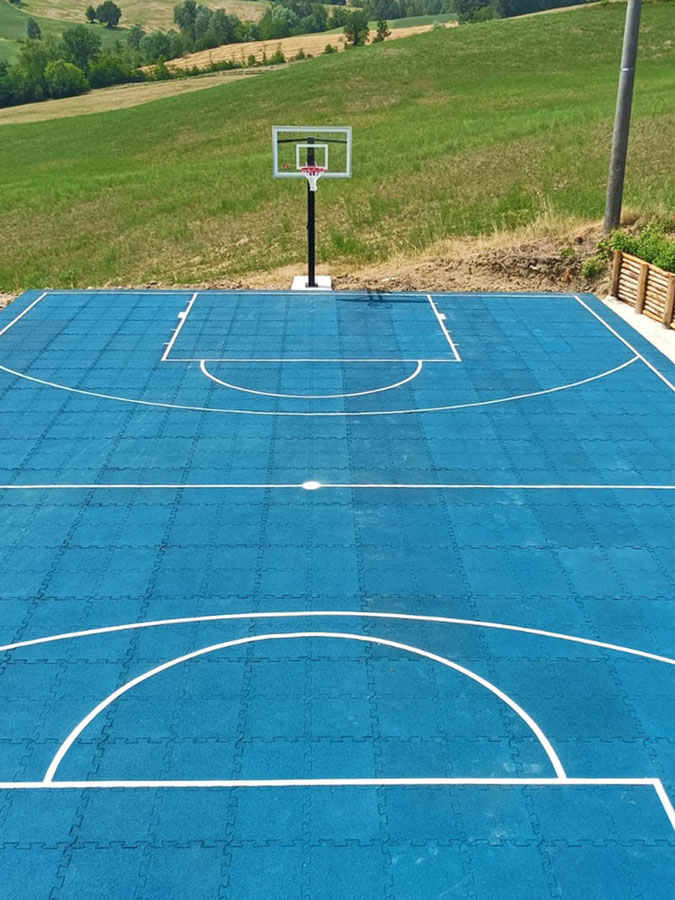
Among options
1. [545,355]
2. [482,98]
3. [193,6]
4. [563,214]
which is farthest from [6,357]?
[193,6]

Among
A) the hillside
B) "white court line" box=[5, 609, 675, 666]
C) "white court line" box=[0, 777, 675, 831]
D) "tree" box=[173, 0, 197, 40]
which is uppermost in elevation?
"tree" box=[173, 0, 197, 40]

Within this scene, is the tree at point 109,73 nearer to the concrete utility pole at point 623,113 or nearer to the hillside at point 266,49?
the hillside at point 266,49

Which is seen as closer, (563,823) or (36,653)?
(563,823)

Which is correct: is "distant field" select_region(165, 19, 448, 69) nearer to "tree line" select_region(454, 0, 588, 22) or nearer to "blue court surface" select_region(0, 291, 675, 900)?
"tree line" select_region(454, 0, 588, 22)

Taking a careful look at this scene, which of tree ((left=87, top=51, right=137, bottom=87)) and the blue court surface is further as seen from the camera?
tree ((left=87, top=51, right=137, bottom=87))

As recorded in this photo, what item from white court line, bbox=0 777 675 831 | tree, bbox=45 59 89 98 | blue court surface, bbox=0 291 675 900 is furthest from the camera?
tree, bbox=45 59 89 98

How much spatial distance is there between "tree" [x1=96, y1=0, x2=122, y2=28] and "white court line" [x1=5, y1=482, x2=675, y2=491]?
Result: 188625 millimetres

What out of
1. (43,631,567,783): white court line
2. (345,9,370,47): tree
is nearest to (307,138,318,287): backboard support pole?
(43,631,567,783): white court line

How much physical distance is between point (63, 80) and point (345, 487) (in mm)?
109576

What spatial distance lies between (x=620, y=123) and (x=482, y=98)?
3925 cm

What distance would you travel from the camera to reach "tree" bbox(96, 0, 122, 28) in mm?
176625

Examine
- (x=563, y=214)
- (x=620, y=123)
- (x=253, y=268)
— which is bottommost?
(x=253, y=268)

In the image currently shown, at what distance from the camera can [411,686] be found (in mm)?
10812

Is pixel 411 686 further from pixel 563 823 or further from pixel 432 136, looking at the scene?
pixel 432 136
